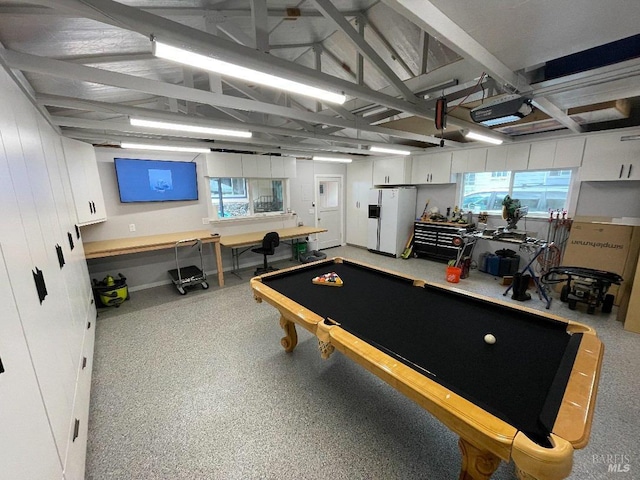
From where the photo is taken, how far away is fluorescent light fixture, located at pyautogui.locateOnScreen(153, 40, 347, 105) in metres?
1.19

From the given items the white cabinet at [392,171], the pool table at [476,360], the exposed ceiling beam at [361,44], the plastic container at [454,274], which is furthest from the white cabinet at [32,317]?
the white cabinet at [392,171]

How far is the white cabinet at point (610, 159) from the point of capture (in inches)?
136

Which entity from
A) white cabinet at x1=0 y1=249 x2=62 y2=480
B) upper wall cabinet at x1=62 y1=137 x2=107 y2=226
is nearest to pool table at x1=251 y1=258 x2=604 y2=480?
white cabinet at x1=0 y1=249 x2=62 y2=480

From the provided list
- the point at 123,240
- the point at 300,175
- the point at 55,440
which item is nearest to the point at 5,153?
the point at 55,440

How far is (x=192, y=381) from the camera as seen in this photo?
7.52 ft

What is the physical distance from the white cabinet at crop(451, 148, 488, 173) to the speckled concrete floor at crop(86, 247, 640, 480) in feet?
10.3

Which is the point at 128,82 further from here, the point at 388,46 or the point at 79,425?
the point at 79,425

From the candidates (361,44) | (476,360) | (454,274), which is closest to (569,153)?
(454,274)

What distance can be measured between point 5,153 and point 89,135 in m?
2.79

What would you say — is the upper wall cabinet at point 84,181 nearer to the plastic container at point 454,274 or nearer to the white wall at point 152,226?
the white wall at point 152,226

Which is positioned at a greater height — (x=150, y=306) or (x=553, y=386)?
(x=553, y=386)

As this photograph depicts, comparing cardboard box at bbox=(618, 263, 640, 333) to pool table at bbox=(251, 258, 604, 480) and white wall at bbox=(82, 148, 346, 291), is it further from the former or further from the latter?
white wall at bbox=(82, 148, 346, 291)

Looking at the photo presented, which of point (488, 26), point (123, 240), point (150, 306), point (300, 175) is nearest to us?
point (488, 26)

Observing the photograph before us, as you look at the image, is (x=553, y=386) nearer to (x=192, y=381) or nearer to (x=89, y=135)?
(x=192, y=381)
